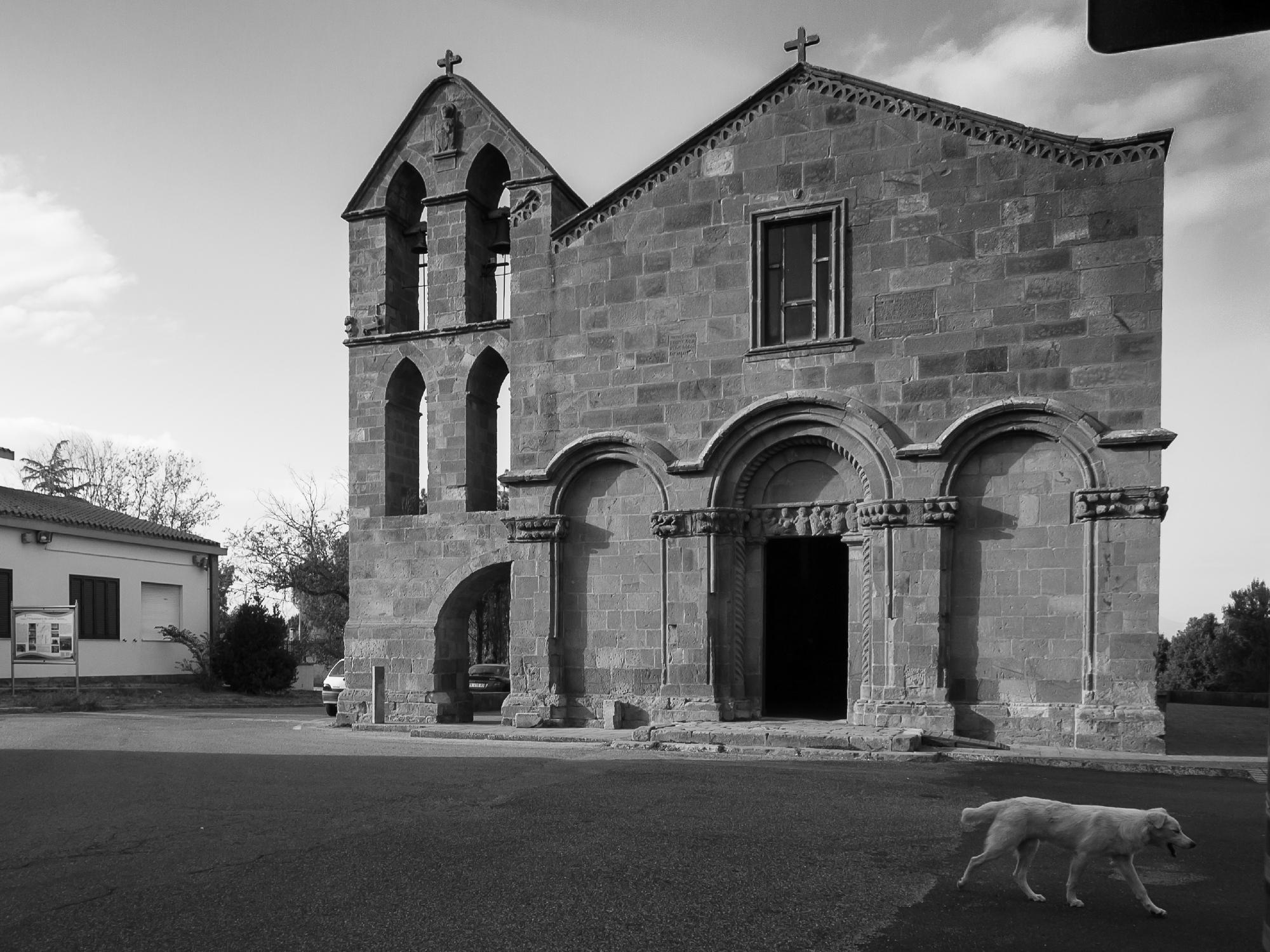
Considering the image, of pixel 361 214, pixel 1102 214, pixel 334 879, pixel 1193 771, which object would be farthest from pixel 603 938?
pixel 361 214

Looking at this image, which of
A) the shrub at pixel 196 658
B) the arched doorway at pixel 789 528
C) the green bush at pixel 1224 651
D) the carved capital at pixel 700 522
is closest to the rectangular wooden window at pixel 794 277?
the arched doorway at pixel 789 528

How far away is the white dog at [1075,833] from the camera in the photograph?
6027 mm

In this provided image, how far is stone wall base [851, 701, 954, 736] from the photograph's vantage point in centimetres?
1430

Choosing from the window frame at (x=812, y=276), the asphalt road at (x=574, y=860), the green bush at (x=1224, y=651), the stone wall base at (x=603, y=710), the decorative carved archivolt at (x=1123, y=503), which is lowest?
the green bush at (x=1224, y=651)

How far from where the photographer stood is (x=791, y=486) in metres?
16.2

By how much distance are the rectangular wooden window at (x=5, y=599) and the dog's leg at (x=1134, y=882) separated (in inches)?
1074

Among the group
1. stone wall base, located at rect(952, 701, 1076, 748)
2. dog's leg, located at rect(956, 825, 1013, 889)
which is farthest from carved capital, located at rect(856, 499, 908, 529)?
dog's leg, located at rect(956, 825, 1013, 889)

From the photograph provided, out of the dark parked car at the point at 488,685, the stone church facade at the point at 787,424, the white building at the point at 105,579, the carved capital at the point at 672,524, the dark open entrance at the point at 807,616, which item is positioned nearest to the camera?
the stone church facade at the point at 787,424

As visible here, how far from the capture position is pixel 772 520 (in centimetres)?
1622

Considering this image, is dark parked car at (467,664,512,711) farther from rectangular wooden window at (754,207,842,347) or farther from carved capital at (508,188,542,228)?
rectangular wooden window at (754,207,842,347)

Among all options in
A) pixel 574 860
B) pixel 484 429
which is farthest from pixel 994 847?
pixel 484 429

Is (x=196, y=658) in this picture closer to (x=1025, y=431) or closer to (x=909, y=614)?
(x=909, y=614)

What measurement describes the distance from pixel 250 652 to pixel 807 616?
17.3 m

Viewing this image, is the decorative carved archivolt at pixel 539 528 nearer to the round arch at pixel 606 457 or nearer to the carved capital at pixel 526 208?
the round arch at pixel 606 457
